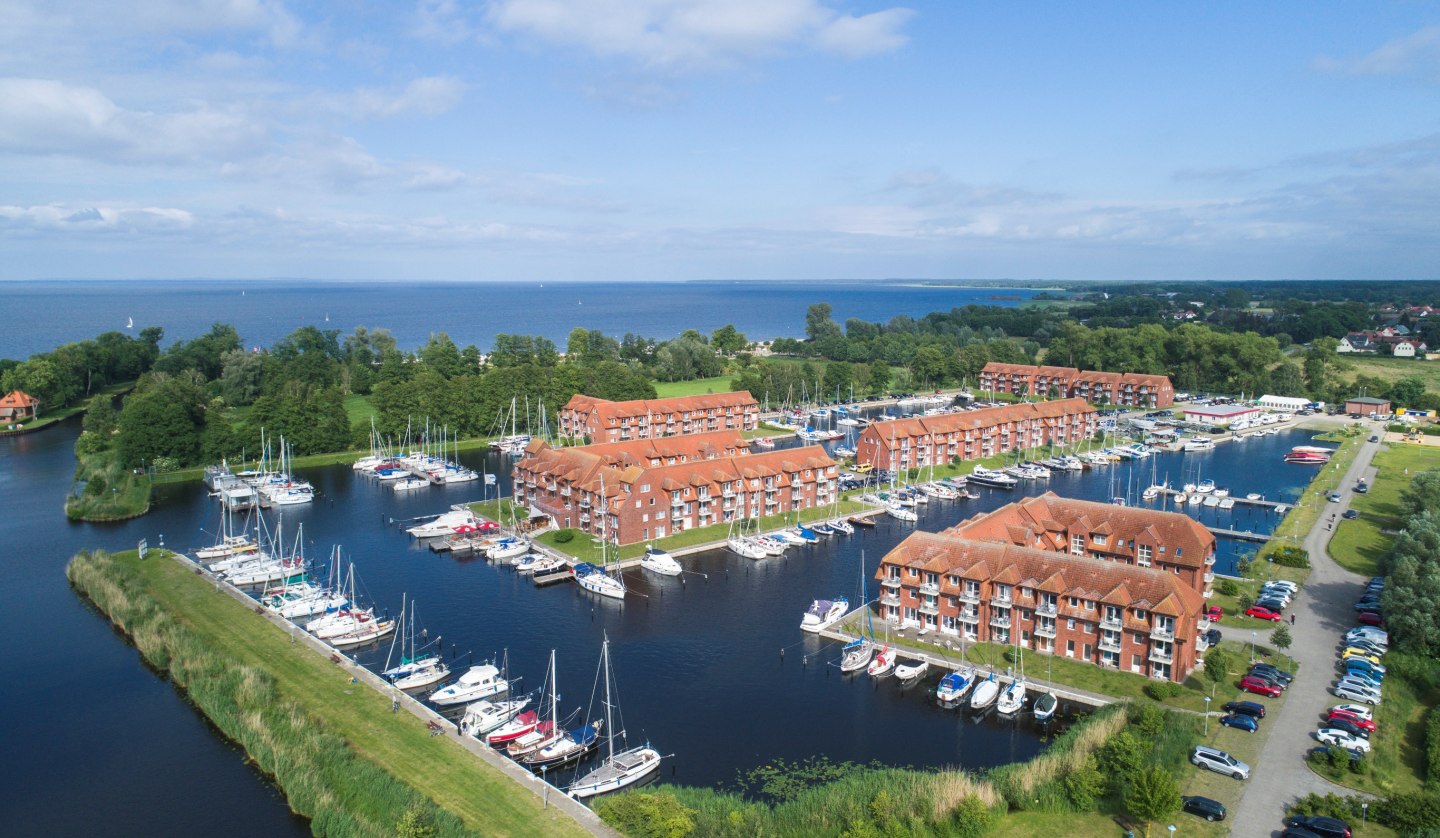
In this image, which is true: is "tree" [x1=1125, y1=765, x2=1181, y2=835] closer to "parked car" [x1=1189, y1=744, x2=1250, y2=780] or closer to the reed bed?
"parked car" [x1=1189, y1=744, x2=1250, y2=780]

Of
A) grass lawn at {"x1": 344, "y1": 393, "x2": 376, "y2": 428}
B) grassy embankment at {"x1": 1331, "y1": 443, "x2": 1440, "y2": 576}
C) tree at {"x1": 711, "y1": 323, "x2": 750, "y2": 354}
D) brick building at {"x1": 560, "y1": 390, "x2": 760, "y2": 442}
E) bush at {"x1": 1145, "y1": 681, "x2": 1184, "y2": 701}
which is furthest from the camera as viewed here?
tree at {"x1": 711, "y1": 323, "x2": 750, "y2": 354}

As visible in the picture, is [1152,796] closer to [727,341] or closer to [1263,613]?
[1263,613]

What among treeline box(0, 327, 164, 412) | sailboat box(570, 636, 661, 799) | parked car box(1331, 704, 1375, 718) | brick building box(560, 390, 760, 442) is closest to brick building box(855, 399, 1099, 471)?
brick building box(560, 390, 760, 442)

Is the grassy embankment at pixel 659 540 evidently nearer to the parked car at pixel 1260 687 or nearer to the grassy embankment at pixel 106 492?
the grassy embankment at pixel 106 492

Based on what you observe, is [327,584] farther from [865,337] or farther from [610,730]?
[865,337]

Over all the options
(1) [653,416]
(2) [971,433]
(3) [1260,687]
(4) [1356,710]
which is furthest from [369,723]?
(2) [971,433]

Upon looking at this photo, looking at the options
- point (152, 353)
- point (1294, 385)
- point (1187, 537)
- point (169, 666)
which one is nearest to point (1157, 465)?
point (1187, 537)
